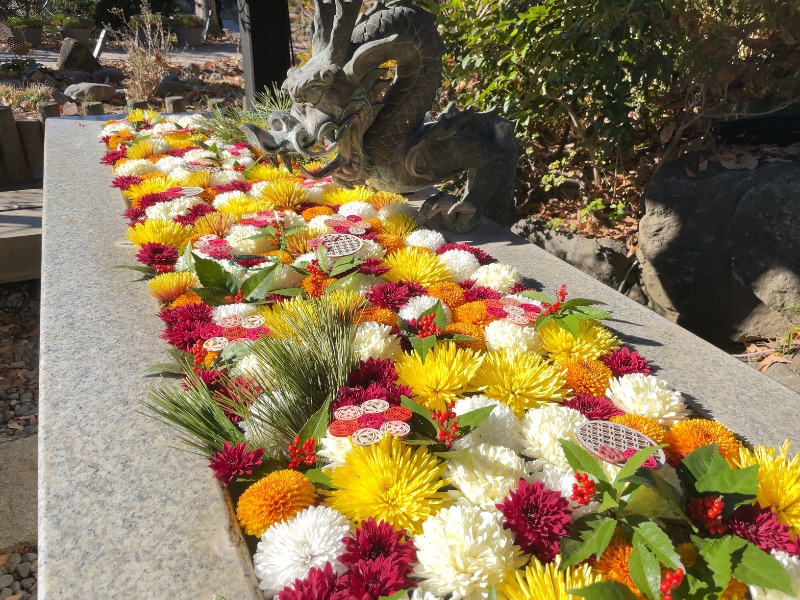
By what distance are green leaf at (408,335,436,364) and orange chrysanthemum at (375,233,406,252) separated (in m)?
0.92

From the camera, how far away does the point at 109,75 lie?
10.4m

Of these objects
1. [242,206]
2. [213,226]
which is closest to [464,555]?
[213,226]

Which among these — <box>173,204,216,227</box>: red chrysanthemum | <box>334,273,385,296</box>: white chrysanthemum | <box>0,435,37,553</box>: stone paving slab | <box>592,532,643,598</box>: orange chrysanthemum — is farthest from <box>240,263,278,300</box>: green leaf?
<box>592,532,643,598</box>: orange chrysanthemum

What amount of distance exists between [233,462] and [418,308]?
91 centimetres

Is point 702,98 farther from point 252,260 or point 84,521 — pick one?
point 84,521

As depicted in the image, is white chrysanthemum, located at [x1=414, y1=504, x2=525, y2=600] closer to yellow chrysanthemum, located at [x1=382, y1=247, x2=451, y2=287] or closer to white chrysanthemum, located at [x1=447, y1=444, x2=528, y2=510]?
white chrysanthemum, located at [x1=447, y1=444, x2=528, y2=510]

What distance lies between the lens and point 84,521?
1230 millimetres

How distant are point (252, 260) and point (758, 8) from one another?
3.30 m

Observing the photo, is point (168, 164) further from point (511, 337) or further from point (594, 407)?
point (594, 407)

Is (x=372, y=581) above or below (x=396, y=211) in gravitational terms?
below

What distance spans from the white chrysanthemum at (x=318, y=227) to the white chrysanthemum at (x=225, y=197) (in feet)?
1.64

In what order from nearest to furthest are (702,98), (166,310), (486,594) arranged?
1. (486,594)
2. (166,310)
3. (702,98)

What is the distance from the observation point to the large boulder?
3.38 m

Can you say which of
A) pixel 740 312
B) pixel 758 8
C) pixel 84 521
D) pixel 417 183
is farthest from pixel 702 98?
pixel 84 521
